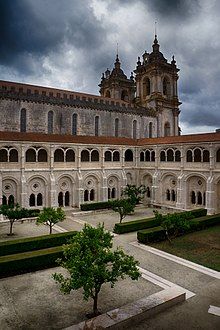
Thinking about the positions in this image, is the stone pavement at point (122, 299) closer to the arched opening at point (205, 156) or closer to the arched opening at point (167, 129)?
the arched opening at point (205, 156)

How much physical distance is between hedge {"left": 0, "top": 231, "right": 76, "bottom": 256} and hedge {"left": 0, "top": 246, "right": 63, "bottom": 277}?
211 centimetres

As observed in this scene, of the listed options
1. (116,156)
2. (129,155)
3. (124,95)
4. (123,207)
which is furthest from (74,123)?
(124,95)

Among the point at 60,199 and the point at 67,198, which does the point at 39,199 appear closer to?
the point at 60,199

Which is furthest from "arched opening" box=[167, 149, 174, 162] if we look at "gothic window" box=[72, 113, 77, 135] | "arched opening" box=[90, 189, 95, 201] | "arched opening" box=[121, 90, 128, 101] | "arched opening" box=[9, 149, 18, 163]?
"arched opening" box=[121, 90, 128, 101]

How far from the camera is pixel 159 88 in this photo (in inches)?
2154

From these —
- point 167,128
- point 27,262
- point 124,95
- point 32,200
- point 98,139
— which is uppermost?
point 124,95

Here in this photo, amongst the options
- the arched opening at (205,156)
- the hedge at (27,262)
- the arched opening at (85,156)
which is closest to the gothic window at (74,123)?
the arched opening at (85,156)

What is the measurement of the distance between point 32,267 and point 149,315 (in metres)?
8.13

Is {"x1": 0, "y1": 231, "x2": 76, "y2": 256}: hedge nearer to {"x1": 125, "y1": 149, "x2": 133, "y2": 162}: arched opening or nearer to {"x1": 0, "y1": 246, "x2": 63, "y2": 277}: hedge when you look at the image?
{"x1": 0, "y1": 246, "x2": 63, "y2": 277}: hedge

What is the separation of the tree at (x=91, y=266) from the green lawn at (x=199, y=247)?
8556 mm

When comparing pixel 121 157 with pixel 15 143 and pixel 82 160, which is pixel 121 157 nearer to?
pixel 82 160

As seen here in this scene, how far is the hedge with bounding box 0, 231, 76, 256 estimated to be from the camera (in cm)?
1880

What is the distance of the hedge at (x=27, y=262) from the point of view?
15906mm

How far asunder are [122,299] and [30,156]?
25.6m
